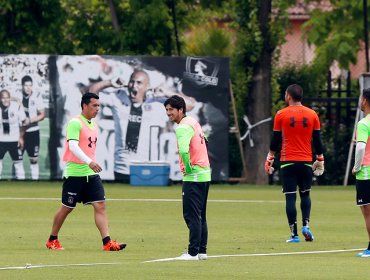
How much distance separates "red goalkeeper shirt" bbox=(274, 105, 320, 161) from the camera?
1827 cm

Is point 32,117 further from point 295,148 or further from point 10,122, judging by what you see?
point 295,148

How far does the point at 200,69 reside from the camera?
30797 mm

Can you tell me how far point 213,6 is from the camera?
110 feet

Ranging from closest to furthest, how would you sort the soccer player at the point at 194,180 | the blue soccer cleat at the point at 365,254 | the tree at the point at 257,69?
the soccer player at the point at 194,180 → the blue soccer cleat at the point at 365,254 → the tree at the point at 257,69

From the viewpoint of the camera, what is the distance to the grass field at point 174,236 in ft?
44.5

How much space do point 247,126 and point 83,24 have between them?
208 inches

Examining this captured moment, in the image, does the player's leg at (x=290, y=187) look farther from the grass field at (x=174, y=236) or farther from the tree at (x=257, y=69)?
the tree at (x=257, y=69)

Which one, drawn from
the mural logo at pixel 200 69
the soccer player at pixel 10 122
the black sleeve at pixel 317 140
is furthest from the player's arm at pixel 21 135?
the black sleeve at pixel 317 140

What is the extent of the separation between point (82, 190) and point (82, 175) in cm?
20

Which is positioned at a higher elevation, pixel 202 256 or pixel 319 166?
pixel 319 166

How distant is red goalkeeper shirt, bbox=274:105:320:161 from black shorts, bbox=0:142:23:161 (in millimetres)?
13715

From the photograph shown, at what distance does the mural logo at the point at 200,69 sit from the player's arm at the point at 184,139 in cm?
1620

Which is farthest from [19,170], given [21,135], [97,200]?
[97,200]

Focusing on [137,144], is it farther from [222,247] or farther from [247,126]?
[222,247]
